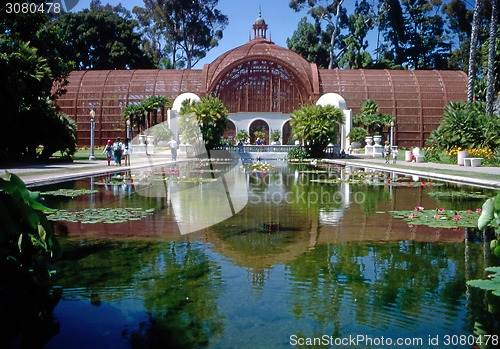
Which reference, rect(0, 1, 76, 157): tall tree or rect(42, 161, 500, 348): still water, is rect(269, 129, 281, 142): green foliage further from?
rect(42, 161, 500, 348): still water

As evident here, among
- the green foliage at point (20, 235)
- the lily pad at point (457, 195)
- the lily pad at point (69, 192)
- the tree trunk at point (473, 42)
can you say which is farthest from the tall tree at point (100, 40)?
the green foliage at point (20, 235)

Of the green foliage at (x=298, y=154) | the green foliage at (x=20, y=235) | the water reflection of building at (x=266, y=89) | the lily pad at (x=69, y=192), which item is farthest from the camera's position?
the water reflection of building at (x=266, y=89)

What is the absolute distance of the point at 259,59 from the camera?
165 ft

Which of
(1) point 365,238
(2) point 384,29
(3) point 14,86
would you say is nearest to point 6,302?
(1) point 365,238

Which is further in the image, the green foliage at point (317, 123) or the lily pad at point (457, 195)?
the green foliage at point (317, 123)

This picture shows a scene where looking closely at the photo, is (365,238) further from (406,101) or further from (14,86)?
(406,101)

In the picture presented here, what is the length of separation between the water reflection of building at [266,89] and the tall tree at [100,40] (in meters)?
8.56

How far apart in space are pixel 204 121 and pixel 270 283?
32.7 meters

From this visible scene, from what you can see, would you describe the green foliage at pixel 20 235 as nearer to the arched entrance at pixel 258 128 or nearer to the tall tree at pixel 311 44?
the arched entrance at pixel 258 128

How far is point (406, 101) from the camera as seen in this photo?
51344mm

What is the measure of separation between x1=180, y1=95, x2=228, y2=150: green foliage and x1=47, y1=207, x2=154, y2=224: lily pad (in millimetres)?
27216

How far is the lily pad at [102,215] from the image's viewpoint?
8234 mm

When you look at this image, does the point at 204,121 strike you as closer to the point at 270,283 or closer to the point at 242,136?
the point at 242,136

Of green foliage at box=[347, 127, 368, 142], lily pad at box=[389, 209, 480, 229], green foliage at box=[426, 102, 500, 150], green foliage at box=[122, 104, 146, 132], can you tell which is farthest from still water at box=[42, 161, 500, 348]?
green foliage at box=[122, 104, 146, 132]
